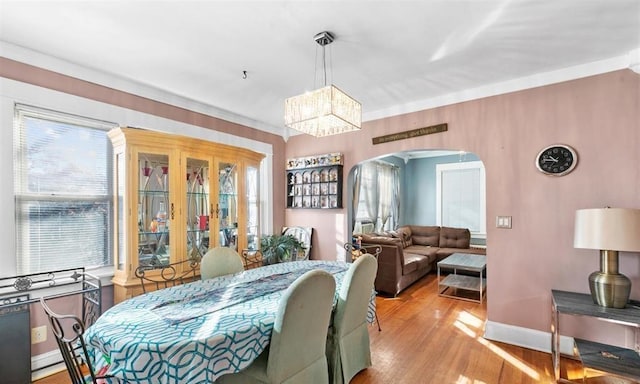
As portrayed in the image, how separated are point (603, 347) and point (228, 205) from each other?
140 inches

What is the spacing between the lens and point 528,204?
288 cm

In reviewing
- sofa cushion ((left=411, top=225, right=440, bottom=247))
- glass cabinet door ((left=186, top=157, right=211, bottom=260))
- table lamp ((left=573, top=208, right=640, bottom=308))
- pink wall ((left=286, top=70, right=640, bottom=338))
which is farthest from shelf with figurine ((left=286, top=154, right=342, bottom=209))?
sofa cushion ((left=411, top=225, right=440, bottom=247))

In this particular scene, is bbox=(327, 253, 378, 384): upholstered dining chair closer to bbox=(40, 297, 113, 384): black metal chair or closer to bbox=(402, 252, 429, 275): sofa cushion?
bbox=(40, 297, 113, 384): black metal chair

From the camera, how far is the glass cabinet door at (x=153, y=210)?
2.74m

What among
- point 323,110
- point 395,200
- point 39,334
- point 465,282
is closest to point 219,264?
point 39,334

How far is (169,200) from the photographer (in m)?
2.88

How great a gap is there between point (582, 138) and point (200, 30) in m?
3.24

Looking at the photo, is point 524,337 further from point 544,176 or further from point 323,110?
point 323,110

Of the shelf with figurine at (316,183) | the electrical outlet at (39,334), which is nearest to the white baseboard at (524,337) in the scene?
the shelf with figurine at (316,183)

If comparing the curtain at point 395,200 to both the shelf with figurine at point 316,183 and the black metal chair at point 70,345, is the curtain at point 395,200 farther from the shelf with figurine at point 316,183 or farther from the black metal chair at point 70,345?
the black metal chair at point 70,345

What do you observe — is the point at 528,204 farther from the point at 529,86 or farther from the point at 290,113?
the point at 290,113

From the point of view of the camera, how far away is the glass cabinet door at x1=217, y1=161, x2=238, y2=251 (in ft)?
10.9

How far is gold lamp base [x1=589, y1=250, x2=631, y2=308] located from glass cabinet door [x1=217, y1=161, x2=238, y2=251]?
3287mm

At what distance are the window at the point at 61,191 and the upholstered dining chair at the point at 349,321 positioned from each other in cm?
226
